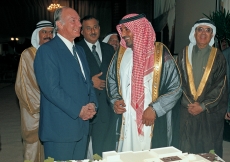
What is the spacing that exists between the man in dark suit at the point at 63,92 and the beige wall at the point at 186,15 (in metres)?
4.21

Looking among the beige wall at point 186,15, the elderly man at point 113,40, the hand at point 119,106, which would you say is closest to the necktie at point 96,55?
the hand at point 119,106

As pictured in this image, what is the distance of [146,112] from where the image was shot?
8.17ft

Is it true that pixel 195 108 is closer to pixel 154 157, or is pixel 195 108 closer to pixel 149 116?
pixel 149 116

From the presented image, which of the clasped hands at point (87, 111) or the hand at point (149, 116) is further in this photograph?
the hand at point (149, 116)

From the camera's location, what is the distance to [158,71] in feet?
8.36

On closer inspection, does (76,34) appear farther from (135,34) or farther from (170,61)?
(170,61)

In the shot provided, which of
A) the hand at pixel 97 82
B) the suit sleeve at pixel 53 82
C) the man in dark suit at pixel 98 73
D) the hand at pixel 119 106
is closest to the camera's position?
the suit sleeve at pixel 53 82

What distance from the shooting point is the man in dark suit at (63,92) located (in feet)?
6.98

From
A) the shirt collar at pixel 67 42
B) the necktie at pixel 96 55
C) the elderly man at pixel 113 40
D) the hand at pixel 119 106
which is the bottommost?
the hand at pixel 119 106

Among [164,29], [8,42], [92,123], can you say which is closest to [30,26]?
[8,42]

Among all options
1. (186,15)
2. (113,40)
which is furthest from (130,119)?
(186,15)

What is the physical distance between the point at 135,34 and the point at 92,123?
3.23ft

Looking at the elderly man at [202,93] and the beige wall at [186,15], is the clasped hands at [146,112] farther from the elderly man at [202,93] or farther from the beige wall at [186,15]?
the beige wall at [186,15]

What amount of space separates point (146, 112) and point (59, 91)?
0.78 metres
